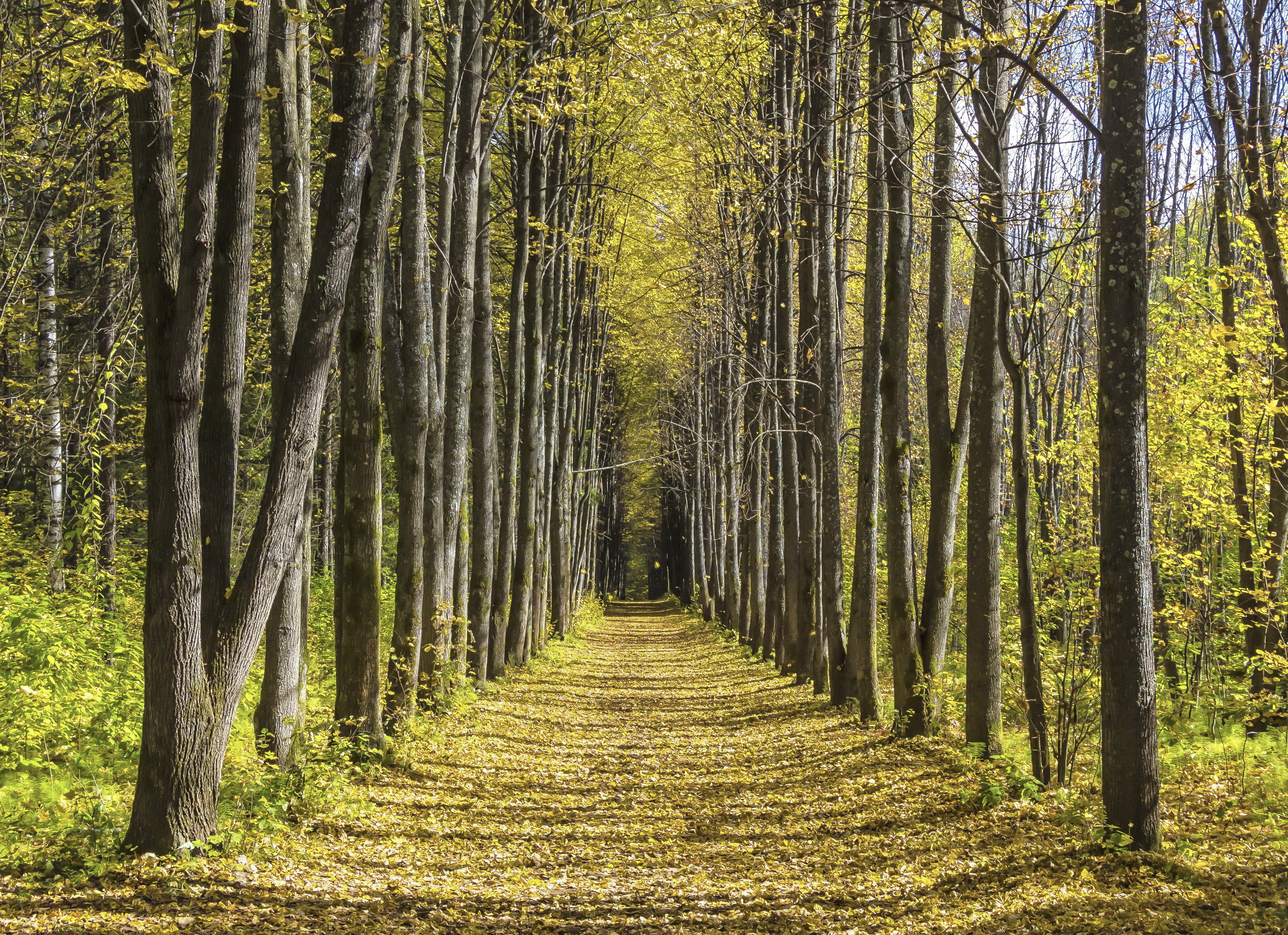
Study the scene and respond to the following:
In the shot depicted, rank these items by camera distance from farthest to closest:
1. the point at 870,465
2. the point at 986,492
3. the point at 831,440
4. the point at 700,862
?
the point at 831,440 → the point at 870,465 → the point at 986,492 → the point at 700,862

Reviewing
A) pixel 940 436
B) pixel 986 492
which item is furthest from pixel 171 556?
pixel 940 436

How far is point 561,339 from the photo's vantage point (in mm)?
20125

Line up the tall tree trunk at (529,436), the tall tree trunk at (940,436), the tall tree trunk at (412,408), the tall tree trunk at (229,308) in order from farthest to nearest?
the tall tree trunk at (529,436) < the tall tree trunk at (412,408) < the tall tree trunk at (940,436) < the tall tree trunk at (229,308)

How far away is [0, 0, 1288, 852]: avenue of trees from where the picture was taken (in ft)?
17.9

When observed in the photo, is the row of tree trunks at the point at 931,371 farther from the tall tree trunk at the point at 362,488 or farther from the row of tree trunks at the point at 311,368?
the tall tree trunk at the point at 362,488

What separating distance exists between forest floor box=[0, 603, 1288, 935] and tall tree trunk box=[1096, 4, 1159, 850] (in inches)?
21.7

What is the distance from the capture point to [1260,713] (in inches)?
369

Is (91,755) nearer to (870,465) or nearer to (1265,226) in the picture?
(870,465)

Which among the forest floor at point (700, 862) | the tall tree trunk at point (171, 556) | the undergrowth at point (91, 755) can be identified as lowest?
the forest floor at point (700, 862)

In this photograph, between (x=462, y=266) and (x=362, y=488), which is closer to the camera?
(x=362, y=488)

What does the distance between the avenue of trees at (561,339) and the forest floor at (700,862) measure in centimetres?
49

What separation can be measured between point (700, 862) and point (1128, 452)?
3.95m

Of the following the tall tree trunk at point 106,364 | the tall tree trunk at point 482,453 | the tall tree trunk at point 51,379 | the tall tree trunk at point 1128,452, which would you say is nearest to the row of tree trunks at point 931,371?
the tall tree trunk at point 1128,452

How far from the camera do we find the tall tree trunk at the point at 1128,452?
5.48 meters
